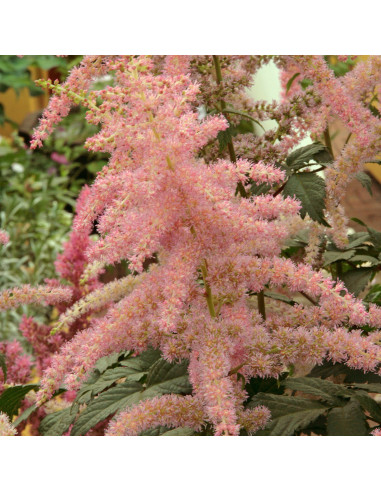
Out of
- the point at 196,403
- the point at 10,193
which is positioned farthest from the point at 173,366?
the point at 10,193

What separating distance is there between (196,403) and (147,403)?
0.14 ft

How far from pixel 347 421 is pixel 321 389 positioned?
4cm

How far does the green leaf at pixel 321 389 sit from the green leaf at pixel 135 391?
10cm

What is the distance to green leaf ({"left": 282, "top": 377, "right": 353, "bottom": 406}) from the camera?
520 millimetres

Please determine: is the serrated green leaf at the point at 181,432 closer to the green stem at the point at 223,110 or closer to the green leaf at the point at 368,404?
the green leaf at the point at 368,404

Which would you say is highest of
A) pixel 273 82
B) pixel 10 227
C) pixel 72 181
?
pixel 273 82

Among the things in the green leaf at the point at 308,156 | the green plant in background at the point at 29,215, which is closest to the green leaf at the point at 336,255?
the green leaf at the point at 308,156

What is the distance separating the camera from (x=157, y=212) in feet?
1.63

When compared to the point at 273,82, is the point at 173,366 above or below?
below

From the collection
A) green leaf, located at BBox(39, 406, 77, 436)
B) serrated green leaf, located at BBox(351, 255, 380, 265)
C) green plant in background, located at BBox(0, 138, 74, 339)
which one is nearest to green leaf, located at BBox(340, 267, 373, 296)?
serrated green leaf, located at BBox(351, 255, 380, 265)

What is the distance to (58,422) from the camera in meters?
0.64

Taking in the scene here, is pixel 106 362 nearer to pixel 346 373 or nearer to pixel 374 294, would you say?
pixel 346 373

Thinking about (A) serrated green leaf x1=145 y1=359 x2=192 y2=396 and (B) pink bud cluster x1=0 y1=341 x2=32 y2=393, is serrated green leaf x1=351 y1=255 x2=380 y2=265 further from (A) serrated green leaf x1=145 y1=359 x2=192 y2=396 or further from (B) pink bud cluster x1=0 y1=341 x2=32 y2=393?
(B) pink bud cluster x1=0 y1=341 x2=32 y2=393

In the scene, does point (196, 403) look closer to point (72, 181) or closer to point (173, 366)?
point (173, 366)
